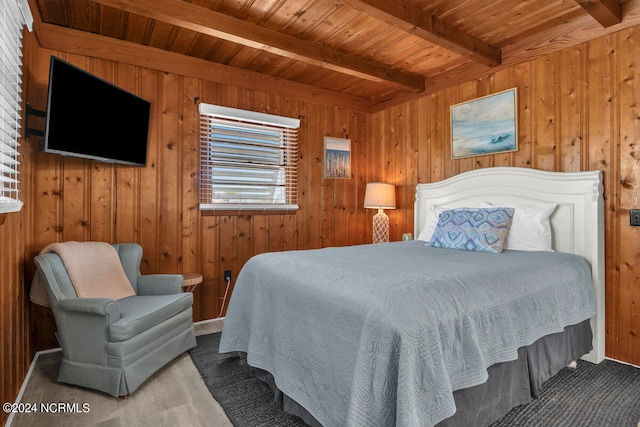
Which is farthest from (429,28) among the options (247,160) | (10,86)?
(10,86)

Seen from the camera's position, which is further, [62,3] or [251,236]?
[251,236]

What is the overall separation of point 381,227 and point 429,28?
213 centimetres

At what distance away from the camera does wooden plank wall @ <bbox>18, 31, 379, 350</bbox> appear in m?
2.61

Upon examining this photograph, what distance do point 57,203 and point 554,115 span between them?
401 centimetres

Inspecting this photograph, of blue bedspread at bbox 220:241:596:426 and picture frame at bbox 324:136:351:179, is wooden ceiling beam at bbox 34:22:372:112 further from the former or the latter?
blue bedspread at bbox 220:241:596:426

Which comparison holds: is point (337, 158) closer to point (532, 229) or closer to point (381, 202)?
point (381, 202)

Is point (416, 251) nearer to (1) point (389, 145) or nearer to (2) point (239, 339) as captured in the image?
(2) point (239, 339)

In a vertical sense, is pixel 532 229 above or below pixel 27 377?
above

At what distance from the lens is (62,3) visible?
232 cm

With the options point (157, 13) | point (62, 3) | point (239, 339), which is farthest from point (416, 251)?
point (62, 3)

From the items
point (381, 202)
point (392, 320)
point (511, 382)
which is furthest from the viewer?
point (381, 202)

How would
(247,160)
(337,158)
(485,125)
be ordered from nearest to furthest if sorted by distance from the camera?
(485,125) < (247,160) < (337,158)

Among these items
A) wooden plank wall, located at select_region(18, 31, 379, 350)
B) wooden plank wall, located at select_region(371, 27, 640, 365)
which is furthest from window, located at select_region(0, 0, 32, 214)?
wooden plank wall, located at select_region(371, 27, 640, 365)

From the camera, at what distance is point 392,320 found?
1259mm
